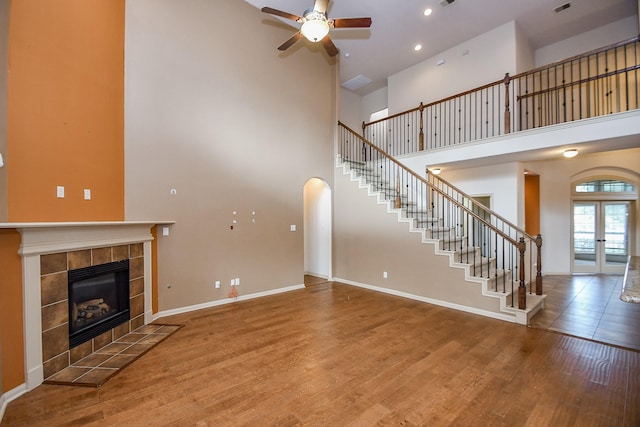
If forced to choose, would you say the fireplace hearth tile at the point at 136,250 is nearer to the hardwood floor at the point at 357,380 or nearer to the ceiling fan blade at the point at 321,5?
the hardwood floor at the point at 357,380

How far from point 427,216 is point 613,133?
3.05 meters

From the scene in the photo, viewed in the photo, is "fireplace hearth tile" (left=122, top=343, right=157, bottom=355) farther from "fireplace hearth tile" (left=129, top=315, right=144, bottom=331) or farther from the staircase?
the staircase

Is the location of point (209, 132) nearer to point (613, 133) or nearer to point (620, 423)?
point (620, 423)

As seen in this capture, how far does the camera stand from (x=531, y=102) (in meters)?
6.21

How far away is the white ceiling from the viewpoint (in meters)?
5.35

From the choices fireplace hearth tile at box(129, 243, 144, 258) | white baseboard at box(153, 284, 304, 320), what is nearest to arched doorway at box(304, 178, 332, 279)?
white baseboard at box(153, 284, 304, 320)

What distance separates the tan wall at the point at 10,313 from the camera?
230 cm

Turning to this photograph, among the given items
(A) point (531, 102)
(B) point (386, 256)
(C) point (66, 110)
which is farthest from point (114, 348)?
(A) point (531, 102)

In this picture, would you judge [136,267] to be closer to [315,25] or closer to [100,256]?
[100,256]

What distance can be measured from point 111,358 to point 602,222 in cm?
1068

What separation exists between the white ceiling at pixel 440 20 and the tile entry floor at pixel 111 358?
18.3ft

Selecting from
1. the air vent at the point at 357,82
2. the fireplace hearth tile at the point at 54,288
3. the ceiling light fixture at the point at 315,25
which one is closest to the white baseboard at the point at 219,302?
the fireplace hearth tile at the point at 54,288

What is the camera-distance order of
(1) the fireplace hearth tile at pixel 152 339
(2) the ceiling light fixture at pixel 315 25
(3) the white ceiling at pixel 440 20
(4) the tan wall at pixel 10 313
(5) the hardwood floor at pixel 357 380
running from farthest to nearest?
(3) the white ceiling at pixel 440 20, (2) the ceiling light fixture at pixel 315 25, (1) the fireplace hearth tile at pixel 152 339, (4) the tan wall at pixel 10 313, (5) the hardwood floor at pixel 357 380

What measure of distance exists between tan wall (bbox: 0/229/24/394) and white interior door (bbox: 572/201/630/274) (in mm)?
Result: 10415
